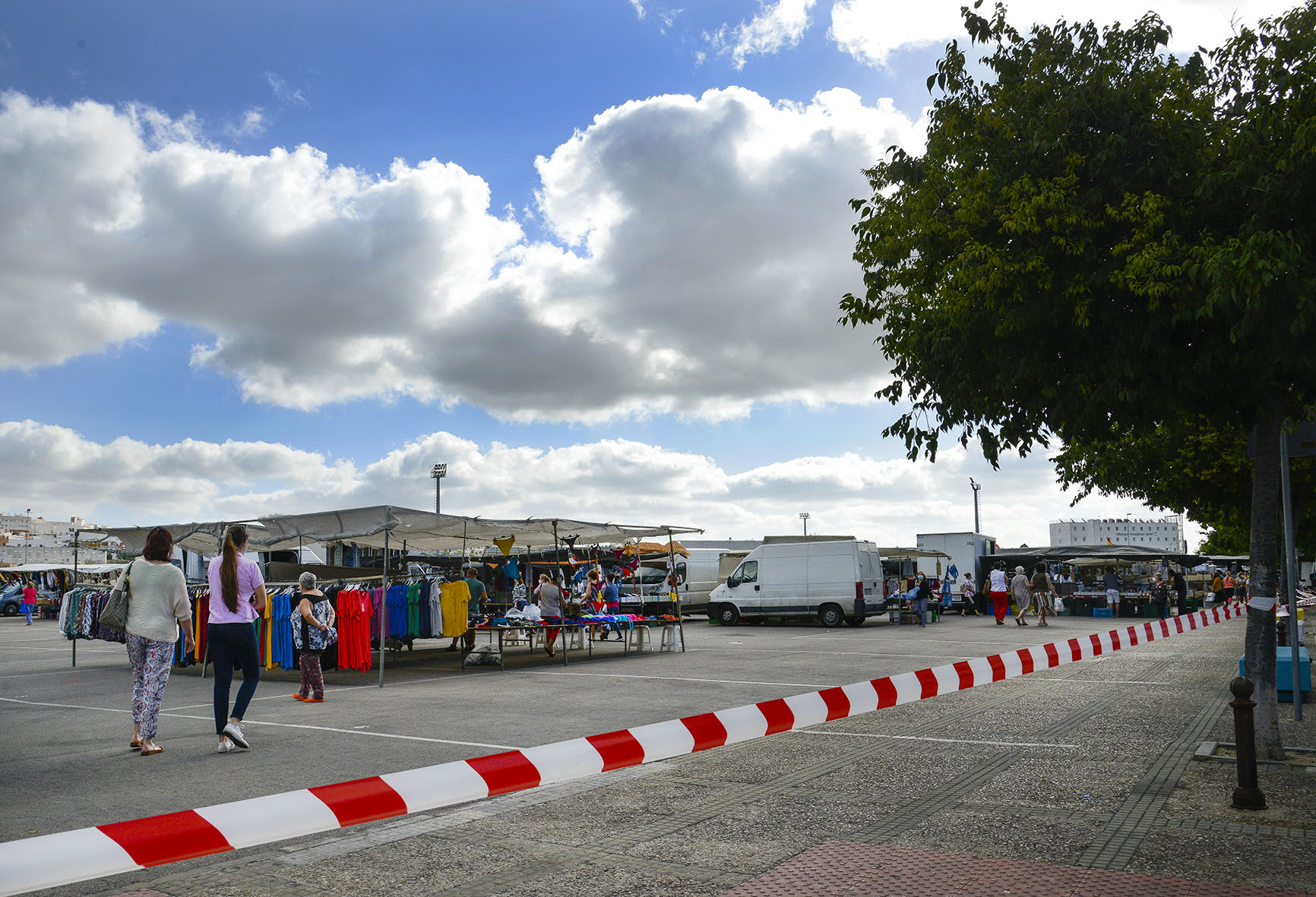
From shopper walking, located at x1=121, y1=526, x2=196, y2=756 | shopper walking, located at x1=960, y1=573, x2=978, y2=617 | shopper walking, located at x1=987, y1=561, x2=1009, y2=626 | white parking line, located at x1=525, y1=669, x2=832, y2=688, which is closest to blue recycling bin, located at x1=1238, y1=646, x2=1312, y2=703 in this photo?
white parking line, located at x1=525, y1=669, x2=832, y2=688

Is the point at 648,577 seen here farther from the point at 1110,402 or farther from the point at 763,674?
the point at 1110,402

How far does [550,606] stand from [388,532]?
174 inches

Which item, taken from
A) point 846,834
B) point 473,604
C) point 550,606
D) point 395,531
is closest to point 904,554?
point 550,606

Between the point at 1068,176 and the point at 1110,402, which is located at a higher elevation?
the point at 1068,176

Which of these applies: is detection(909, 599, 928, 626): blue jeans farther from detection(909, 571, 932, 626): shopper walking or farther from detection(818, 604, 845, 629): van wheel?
detection(818, 604, 845, 629): van wheel

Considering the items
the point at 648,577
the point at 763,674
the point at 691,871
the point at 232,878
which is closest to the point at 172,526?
the point at 763,674

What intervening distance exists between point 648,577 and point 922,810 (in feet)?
101

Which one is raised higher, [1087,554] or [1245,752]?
[1087,554]

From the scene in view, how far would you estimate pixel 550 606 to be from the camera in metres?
17.5

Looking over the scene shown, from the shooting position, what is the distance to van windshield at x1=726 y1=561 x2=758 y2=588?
A: 1174 inches

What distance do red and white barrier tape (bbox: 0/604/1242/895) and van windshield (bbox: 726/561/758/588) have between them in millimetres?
23304

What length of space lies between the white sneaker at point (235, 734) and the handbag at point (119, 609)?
123 centimetres

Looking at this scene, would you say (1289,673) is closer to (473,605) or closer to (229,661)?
(229,661)

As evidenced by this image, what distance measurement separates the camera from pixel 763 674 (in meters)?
14.0
